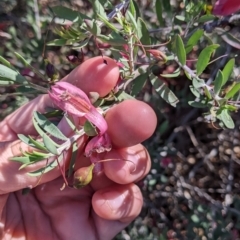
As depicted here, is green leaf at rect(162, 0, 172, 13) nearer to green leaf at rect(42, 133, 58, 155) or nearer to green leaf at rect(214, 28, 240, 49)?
green leaf at rect(214, 28, 240, 49)

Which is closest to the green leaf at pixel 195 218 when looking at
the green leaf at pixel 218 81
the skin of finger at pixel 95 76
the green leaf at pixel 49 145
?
the skin of finger at pixel 95 76

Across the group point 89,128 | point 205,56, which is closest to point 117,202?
point 89,128

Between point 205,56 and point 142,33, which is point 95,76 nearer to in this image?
point 142,33

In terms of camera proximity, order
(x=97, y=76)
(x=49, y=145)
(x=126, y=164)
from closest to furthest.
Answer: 1. (x=49, y=145)
2. (x=97, y=76)
3. (x=126, y=164)

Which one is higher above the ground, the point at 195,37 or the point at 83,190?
the point at 195,37

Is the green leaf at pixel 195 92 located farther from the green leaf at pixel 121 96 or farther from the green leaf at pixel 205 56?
the green leaf at pixel 121 96

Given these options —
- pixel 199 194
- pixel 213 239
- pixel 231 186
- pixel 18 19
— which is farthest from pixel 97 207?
pixel 18 19

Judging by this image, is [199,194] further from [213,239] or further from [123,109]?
[123,109]
